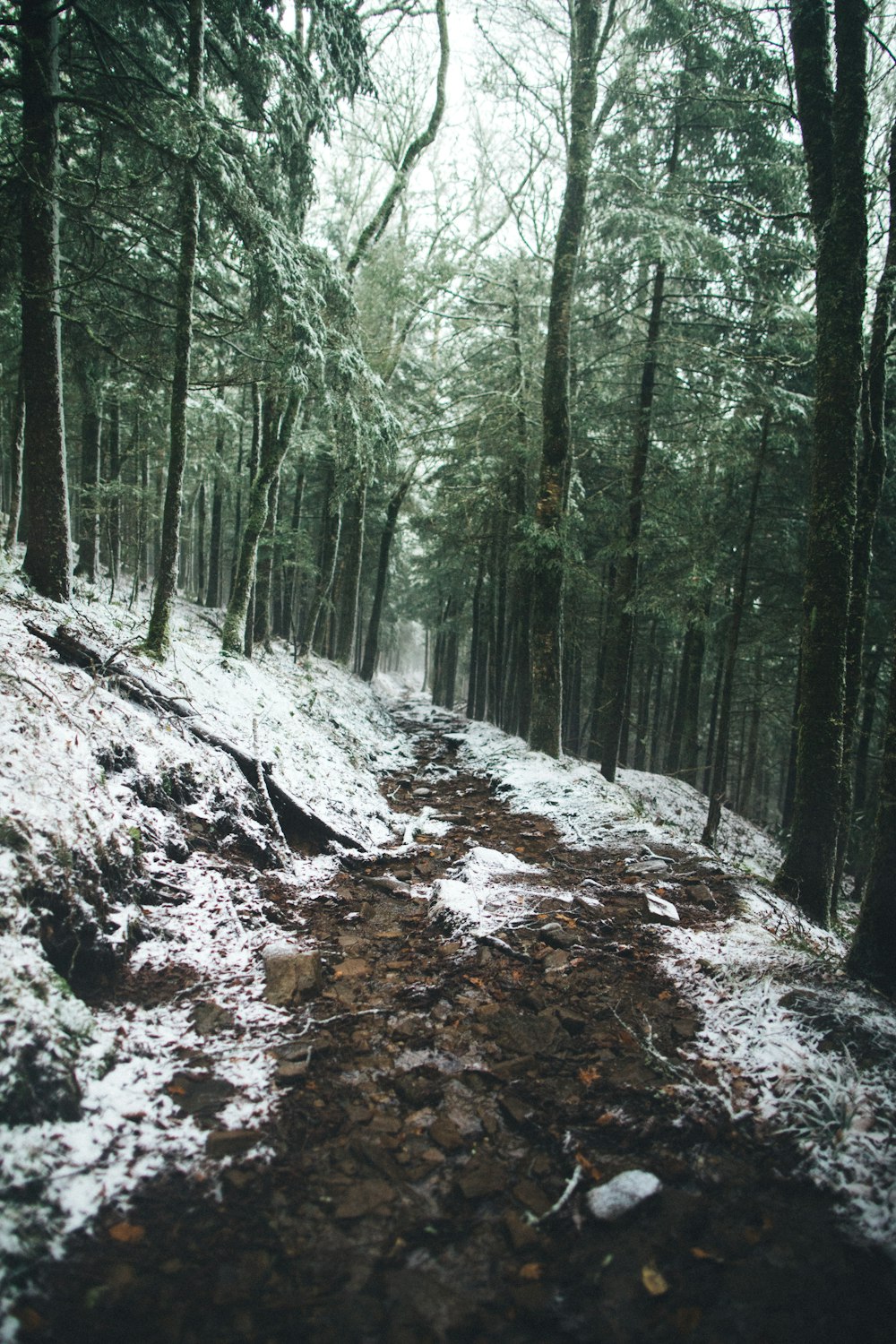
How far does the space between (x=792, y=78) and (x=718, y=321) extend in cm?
525

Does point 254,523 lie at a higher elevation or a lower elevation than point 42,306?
lower

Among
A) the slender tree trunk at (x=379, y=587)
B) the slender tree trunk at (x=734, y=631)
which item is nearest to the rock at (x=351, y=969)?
the slender tree trunk at (x=734, y=631)

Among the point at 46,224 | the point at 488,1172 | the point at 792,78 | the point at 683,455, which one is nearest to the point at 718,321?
the point at 683,455

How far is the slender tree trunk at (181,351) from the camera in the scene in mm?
6578

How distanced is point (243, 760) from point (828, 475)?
667cm

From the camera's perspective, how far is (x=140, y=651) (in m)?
6.77

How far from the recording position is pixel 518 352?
12.7m

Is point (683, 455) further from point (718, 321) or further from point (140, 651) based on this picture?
point (140, 651)

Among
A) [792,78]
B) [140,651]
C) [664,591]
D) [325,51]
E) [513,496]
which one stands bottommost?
[140,651]

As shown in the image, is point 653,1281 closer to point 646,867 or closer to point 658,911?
point 658,911

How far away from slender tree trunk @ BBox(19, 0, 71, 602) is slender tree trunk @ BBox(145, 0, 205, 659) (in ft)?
3.43

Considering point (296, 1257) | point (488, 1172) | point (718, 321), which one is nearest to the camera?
point (296, 1257)

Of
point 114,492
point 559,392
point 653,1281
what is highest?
point 559,392

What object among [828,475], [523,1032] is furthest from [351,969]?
[828,475]
